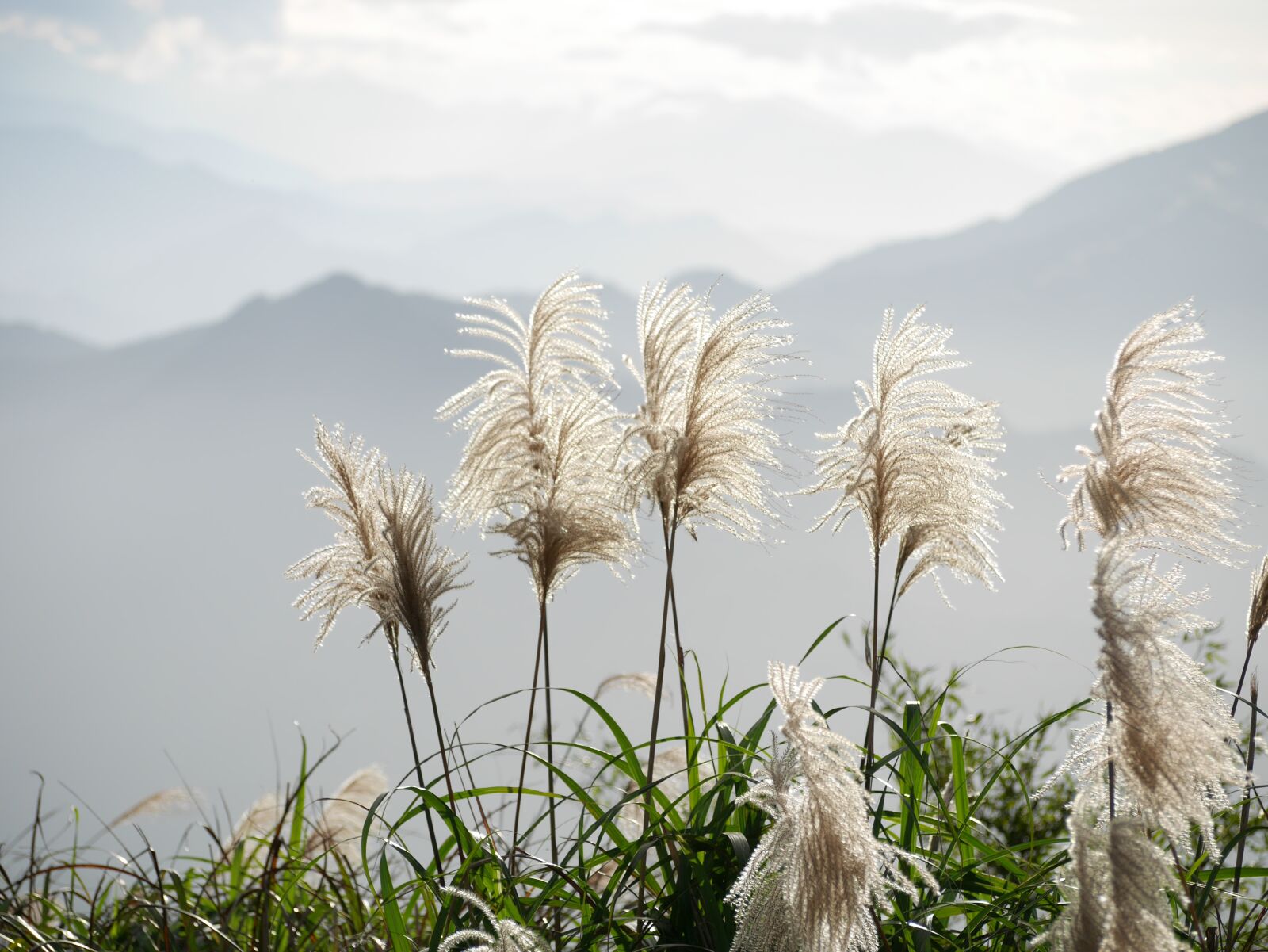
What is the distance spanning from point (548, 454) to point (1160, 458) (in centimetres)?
113

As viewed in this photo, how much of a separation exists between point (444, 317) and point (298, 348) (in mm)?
3448

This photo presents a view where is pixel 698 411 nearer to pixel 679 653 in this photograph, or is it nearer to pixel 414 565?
pixel 679 653

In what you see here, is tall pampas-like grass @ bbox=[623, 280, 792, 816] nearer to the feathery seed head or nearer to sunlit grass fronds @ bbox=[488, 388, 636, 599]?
sunlit grass fronds @ bbox=[488, 388, 636, 599]

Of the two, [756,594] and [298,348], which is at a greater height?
[298,348]

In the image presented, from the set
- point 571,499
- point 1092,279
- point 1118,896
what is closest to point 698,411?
point 571,499

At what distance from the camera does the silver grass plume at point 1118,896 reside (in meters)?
1.12

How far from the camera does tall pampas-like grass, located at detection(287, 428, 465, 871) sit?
198cm

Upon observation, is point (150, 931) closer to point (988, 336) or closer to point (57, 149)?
point (988, 336)

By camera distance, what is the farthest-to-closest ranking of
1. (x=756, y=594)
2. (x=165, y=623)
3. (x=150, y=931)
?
(x=165, y=623), (x=756, y=594), (x=150, y=931)

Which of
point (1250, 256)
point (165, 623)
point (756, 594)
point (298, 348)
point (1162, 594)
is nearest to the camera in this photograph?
point (1162, 594)

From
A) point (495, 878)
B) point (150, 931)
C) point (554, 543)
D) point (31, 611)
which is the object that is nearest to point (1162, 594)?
point (554, 543)

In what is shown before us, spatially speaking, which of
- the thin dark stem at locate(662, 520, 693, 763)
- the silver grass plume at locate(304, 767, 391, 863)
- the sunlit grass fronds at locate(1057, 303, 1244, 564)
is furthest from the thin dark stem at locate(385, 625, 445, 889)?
the silver grass plume at locate(304, 767, 391, 863)

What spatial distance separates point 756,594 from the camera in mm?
13000

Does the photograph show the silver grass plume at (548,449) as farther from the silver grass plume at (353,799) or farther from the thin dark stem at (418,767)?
the silver grass plume at (353,799)
